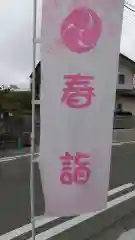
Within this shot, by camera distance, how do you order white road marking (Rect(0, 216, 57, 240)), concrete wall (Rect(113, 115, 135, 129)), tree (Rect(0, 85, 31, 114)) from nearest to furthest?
white road marking (Rect(0, 216, 57, 240))
tree (Rect(0, 85, 31, 114))
concrete wall (Rect(113, 115, 135, 129))

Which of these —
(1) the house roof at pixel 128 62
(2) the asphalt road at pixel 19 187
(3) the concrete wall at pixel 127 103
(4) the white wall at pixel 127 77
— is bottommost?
(2) the asphalt road at pixel 19 187

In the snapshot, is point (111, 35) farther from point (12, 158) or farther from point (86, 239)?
point (12, 158)

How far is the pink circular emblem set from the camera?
2.44 meters

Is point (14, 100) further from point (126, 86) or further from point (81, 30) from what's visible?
point (126, 86)

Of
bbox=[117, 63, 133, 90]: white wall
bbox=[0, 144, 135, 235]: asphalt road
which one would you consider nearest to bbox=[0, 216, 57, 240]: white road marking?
bbox=[0, 144, 135, 235]: asphalt road

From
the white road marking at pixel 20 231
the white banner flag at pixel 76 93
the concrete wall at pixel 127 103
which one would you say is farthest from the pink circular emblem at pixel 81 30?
the concrete wall at pixel 127 103

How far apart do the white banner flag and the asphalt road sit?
6.04ft

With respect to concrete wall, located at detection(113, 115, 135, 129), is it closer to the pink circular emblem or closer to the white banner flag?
the white banner flag

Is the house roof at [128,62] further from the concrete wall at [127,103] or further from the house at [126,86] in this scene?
the concrete wall at [127,103]

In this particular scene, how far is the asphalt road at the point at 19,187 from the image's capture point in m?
4.87

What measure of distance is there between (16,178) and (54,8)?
19.6ft

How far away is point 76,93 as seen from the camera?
2488mm

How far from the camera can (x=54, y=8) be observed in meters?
2.42

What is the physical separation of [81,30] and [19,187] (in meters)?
5.05
